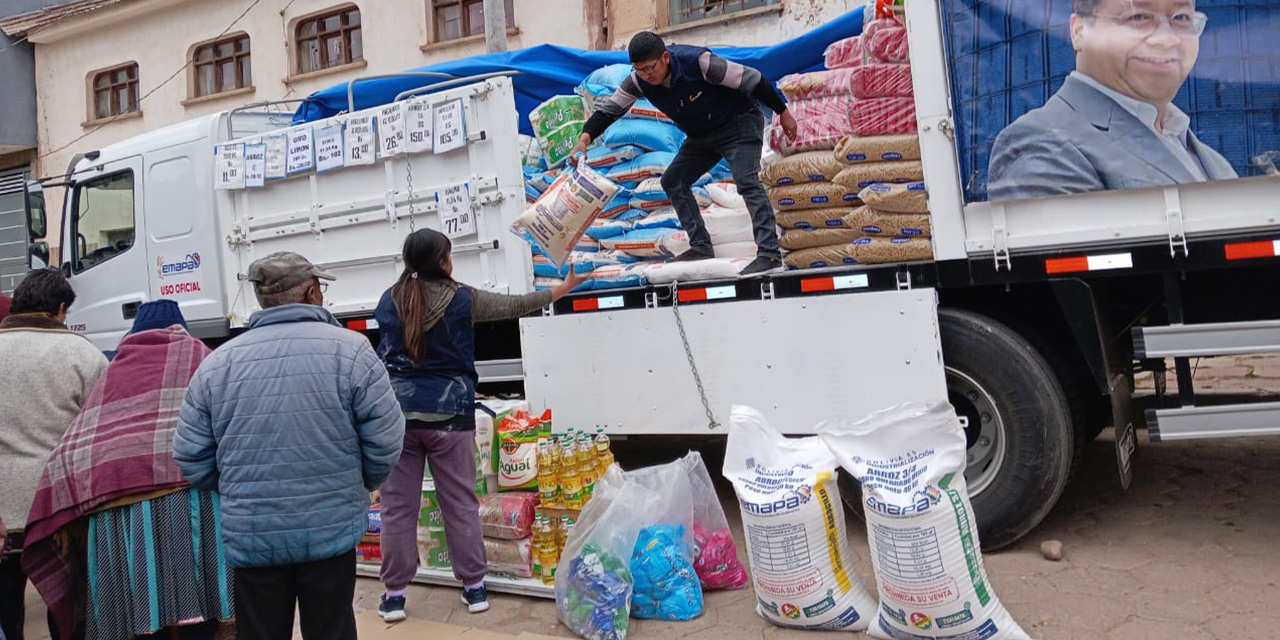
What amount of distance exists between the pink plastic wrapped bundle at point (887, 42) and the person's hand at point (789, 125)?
0.44m

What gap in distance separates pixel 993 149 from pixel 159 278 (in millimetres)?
5550

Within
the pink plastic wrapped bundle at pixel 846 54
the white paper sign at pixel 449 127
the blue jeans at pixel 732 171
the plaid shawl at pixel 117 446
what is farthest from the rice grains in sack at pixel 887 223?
the plaid shawl at pixel 117 446

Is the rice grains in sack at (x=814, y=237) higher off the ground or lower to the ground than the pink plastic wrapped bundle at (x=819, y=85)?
lower

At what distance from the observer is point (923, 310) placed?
4.02 meters

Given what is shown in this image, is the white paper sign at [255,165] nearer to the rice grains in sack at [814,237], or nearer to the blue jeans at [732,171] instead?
Result: the blue jeans at [732,171]

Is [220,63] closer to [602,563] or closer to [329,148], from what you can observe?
[329,148]

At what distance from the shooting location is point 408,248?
3.93 metres

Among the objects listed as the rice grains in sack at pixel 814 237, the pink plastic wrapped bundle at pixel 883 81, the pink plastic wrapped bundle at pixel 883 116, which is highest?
the pink plastic wrapped bundle at pixel 883 81

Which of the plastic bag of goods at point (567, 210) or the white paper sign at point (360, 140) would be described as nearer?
the plastic bag of goods at point (567, 210)

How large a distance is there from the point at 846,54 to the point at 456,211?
2.21 metres

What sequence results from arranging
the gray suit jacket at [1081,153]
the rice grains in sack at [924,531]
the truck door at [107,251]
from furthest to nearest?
the truck door at [107,251]
the gray suit jacket at [1081,153]
the rice grains in sack at [924,531]

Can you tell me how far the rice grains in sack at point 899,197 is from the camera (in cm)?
404

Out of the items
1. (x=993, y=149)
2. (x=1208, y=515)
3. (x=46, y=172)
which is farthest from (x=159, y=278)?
(x=46, y=172)

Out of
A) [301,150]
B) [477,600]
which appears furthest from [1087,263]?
[301,150]
